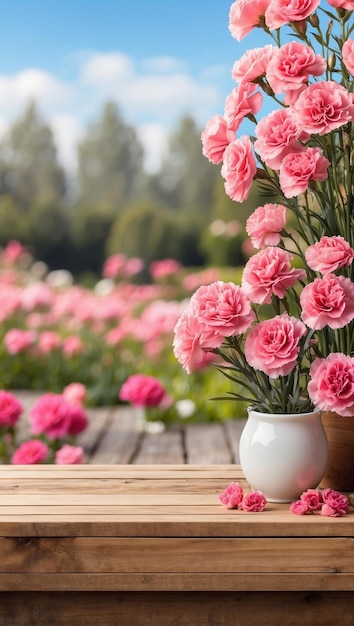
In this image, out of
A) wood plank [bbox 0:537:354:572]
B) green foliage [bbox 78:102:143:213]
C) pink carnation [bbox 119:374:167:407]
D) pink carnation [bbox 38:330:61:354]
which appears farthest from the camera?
green foliage [bbox 78:102:143:213]

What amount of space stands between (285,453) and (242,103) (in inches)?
24.2

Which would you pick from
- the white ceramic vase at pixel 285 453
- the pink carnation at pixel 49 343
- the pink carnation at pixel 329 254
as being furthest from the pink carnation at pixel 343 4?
the pink carnation at pixel 49 343

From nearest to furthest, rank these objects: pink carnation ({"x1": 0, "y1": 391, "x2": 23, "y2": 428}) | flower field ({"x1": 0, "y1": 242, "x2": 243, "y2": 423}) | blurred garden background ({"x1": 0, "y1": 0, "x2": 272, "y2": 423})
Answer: pink carnation ({"x1": 0, "y1": 391, "x2": 23, "y2": 428}) < flower field ({"x1": 0, "y1": 242, "x2": 243, "y2": 423}) < blurred garden background ({"x1": 0, "y1": 0, "x2": 272, "y2": 423})

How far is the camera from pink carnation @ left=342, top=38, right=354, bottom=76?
1.62 m

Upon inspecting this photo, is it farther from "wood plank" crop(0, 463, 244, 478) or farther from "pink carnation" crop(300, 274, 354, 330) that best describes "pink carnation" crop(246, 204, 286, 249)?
"wood plank" crop(0, 463, 244, 478)

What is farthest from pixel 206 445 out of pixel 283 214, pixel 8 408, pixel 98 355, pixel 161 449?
pixel 283 214

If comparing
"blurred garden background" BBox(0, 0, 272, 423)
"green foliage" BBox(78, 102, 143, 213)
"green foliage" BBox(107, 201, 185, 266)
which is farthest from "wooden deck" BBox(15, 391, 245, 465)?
"green foliage" BBox(78, 102, 143, 213)

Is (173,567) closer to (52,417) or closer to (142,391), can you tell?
(52,417)

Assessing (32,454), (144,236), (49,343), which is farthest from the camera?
(144,236)

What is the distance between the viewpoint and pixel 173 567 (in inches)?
60.7

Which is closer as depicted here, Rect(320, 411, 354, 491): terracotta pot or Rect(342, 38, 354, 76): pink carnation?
Rect(342, 38, 354, 76): pink carnation

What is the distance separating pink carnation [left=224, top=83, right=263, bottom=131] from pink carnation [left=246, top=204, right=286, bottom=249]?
166mm

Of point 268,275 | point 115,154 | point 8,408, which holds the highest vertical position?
point 115,154

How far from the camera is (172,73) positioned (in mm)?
22250
